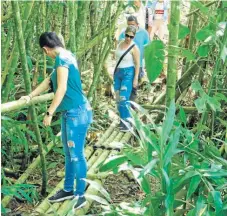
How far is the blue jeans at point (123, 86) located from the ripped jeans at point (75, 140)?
1554mm

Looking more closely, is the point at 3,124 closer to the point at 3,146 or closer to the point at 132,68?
the point at 3,146

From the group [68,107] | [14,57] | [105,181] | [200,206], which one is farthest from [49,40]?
[200,206]

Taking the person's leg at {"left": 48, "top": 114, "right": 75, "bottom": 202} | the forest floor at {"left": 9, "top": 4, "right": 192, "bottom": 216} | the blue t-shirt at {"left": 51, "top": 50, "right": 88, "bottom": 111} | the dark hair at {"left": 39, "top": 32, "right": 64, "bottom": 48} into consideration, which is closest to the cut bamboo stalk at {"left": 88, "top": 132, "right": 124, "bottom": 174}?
the forest floor at {"left": 9, "top": 4, "right": 192, "bottom": 216}

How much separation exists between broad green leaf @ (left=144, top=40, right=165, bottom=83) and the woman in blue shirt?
985 millimetres

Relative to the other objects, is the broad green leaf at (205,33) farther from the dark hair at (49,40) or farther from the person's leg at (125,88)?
the person's leg at (125,88)

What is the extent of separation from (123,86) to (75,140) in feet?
5.66

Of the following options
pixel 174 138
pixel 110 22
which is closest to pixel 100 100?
pixel 110 22

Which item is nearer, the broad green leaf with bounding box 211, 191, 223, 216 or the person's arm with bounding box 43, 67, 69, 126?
the broad green leaf with bounding box 211, 191, 223, 216

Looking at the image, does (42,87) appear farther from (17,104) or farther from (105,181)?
(105,181)

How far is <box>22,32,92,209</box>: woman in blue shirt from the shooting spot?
9.89 ft

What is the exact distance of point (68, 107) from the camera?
10.5 ft

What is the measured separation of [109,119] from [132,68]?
24.5 inches

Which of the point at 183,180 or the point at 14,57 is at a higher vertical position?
the point at 14,57

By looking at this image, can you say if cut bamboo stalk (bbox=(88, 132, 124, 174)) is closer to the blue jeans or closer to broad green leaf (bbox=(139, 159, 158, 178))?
the blue jeans
